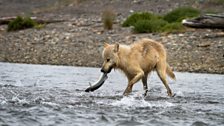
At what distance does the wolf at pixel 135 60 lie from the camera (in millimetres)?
13938

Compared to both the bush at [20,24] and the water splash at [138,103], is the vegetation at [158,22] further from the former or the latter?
the water splash at [138,103]

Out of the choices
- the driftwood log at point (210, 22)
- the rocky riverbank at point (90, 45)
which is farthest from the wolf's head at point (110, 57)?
the driftwood log at point (210, 22)

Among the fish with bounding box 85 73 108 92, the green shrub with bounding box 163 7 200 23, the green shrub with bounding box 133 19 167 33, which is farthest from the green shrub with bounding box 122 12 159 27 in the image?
the fish with bounding box 85 73 108 92

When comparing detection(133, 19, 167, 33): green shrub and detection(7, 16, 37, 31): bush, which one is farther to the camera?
detection(7, 16, 37, 31): bush

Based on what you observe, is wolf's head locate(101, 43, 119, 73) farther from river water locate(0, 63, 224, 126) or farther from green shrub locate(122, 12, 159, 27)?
green shrub locate(122, 12, 159, 27)

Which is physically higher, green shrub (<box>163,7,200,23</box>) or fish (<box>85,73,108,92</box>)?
green shrub (<box>163,7,200,23</box>)

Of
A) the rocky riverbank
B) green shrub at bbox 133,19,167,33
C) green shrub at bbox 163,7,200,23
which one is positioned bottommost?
the rocky riverbank

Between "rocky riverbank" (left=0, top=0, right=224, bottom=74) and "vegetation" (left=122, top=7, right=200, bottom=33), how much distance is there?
0.60m

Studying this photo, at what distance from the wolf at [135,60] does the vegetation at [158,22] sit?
12.7 meters

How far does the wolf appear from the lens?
1394cm

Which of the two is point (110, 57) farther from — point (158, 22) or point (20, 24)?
point (20, 24)

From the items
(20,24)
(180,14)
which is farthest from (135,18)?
(20,24)

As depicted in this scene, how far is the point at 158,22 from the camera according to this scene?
29.2 metres

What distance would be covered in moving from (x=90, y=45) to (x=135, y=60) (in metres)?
12.4
